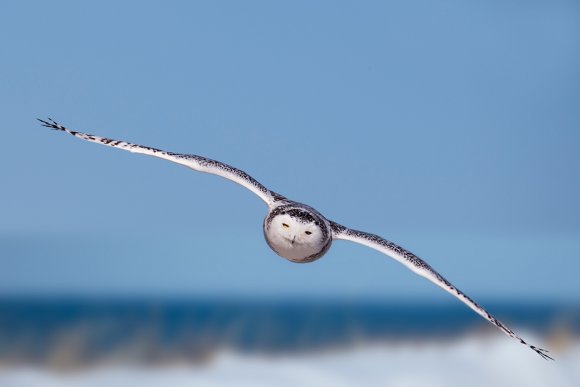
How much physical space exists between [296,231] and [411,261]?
209 cm

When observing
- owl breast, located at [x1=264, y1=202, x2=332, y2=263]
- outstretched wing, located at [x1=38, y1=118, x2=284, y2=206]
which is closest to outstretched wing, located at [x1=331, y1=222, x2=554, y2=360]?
owl breast, located at [x1=264, y1=202, x2=332, y2=263]

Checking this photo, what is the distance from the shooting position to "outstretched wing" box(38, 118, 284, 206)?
1245 centimetres

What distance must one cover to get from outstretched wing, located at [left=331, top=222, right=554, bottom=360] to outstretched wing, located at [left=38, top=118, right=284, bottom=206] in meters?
1.41

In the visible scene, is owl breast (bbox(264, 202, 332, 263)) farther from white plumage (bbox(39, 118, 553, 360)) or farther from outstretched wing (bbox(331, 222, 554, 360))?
outstretched wing (bbox(331, 222, 554, 360))

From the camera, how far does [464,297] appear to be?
40.2 ft

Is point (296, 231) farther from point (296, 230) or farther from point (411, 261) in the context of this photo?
point (411, 261)

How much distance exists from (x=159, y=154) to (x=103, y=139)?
1.18 m

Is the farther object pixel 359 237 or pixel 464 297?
pixel 359 237

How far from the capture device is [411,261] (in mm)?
12602

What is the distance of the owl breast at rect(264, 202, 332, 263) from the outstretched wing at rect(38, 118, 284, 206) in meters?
0.51

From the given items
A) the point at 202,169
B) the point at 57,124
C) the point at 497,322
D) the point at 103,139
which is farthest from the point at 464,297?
the point at 57,124

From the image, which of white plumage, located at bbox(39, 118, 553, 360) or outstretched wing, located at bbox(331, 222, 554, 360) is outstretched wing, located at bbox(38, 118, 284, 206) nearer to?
white plumage, located at bbox(39, 118, 553, 360)

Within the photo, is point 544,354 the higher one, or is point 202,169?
point 202,169

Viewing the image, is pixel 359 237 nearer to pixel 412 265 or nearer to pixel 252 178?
pixel 412 265
